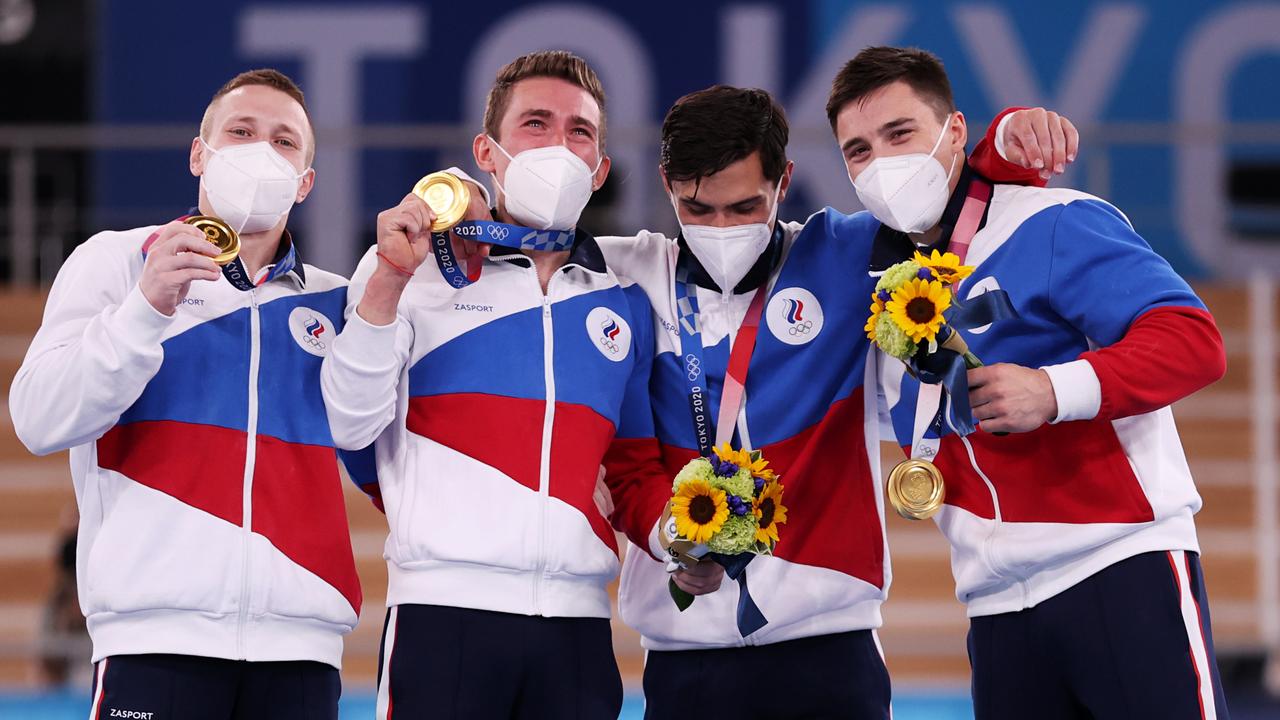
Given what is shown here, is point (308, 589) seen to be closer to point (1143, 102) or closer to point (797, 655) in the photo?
point (797, 655)

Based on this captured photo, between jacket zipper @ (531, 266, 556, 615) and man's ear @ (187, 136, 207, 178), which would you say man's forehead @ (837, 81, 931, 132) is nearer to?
jacket zipper @ (531, 266, 556, 615)

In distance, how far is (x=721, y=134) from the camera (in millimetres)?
3350

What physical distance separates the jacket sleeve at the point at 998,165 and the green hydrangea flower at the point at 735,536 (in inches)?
40.2

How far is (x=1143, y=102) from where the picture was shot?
961cm

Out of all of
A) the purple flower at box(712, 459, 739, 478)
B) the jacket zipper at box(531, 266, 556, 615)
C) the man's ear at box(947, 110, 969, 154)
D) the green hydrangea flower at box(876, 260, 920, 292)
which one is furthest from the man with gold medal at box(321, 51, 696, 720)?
the man's ear at box(947, 110, 969, 154)

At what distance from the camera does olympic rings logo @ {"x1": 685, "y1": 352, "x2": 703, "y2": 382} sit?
11.1 feet

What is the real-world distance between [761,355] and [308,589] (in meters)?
1.19

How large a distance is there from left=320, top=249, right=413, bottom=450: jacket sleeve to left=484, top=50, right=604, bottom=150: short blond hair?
0.65 metres

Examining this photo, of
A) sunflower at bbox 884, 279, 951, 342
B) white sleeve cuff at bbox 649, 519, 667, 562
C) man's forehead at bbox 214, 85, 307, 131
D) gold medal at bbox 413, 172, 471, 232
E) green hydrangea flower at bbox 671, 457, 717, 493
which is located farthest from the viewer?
man's forehead at bbox 214, 85, 307, 131

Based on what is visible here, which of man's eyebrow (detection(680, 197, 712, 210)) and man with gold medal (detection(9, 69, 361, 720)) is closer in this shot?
man with gold medal (detection(9, 69, 361, 720))

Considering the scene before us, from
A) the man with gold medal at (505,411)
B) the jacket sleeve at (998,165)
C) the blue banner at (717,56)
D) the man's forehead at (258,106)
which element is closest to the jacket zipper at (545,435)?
the man with gold medal at (505,411)

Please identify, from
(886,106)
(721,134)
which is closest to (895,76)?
(886,106)

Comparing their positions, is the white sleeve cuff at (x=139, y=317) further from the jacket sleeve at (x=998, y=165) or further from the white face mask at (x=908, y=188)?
the jacket sleeve at (x=998, y=165)

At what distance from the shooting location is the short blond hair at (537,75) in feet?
11.3
